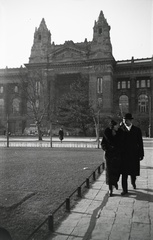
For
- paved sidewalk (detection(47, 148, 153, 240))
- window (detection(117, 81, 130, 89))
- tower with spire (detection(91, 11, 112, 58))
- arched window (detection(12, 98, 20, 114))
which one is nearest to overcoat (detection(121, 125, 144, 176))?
paved sidewalk (detection(47, 148, 153, 240))

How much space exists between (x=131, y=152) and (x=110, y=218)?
241cm

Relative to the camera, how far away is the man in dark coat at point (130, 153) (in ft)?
23.3

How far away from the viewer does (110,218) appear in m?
5.21

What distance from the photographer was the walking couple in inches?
273

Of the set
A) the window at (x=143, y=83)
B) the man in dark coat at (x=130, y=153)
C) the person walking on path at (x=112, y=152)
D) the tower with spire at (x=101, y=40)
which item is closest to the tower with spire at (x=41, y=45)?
the tower with spire at (x=101, y=40)

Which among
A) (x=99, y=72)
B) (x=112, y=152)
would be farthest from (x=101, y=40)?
(x=112, y=152)

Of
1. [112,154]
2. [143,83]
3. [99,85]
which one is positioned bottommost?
[112,154]

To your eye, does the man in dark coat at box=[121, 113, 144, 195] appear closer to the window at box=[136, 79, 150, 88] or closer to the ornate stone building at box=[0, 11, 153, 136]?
the ornate stone building at box=[0, 11, 153, 136]

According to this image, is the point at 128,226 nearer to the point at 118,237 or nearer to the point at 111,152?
the point at 118,237

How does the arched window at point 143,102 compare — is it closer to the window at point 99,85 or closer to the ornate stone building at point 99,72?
the ornate stone building at point 99,72

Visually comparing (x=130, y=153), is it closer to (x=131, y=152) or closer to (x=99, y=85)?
(x=131, y=152)

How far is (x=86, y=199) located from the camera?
22.2 feet

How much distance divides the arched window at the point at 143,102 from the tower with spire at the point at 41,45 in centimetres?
2365

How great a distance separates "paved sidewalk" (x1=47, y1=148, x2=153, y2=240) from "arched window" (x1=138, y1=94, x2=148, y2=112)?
162ft
